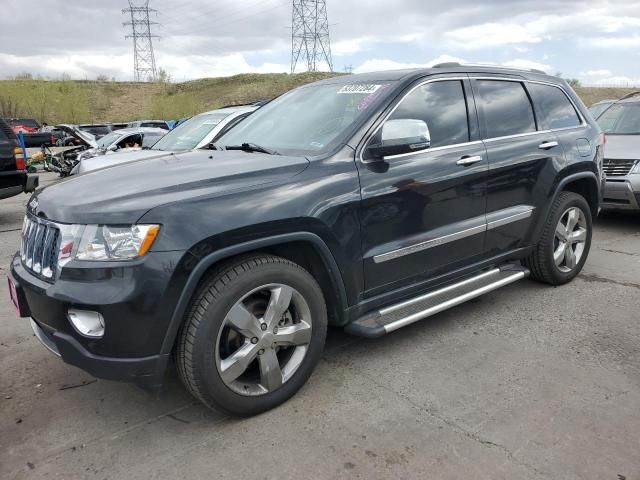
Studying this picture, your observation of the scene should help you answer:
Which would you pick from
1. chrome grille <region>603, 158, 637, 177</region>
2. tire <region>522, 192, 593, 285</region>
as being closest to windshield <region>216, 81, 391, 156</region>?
tire <region>522, 192, 593, 285</region>

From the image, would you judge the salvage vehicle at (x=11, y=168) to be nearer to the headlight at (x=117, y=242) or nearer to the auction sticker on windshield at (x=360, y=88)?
the auction sticker on windshield at (x=360, y=88)

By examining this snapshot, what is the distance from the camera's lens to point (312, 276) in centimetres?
310

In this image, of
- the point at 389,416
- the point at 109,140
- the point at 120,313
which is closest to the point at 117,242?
the point at 120,313

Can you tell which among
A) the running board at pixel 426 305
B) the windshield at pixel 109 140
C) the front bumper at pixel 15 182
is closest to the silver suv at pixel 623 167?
the running board at pixel 426 305

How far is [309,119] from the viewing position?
12.1 feet

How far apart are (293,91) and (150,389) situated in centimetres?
264

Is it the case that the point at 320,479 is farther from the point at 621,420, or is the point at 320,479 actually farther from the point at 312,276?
the point at 621,420

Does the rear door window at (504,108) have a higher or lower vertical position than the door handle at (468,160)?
higher

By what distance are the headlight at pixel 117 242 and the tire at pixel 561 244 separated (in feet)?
10.9

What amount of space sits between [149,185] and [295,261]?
895 millimetres

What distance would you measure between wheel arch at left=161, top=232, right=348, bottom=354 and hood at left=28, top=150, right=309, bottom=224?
30cm

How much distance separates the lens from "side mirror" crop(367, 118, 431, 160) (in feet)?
10.5

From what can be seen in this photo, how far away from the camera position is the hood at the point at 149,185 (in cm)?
256

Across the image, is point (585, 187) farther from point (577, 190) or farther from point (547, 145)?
point (547, 145)
